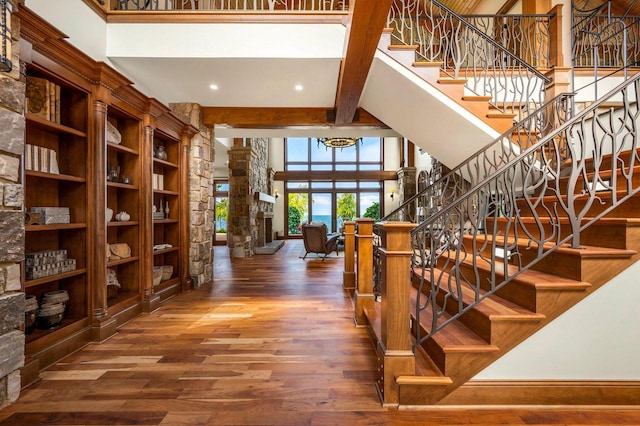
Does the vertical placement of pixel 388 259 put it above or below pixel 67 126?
below

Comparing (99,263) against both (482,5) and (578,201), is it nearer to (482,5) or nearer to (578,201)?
(578,201)

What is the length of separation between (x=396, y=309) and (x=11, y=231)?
224cm

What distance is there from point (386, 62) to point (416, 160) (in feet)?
23.8

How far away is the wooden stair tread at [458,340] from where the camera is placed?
5.58ft

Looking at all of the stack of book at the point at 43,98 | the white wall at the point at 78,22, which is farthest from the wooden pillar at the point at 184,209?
the stack of book at the point at 43,98

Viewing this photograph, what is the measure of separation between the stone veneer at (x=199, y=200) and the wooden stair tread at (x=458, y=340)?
3.38 meters

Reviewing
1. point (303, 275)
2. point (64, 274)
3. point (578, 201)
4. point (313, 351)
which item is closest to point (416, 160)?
point (303, 275)

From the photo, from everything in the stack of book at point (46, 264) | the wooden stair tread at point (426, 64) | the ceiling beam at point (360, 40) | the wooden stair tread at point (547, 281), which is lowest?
the wooden stair tread at point (547, 281)

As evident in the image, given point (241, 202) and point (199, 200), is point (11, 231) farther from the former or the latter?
point (241, 202)

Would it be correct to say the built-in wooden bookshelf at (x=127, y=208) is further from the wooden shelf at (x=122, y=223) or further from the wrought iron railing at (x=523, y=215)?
the wrought iron railing at (x=523, y=215)

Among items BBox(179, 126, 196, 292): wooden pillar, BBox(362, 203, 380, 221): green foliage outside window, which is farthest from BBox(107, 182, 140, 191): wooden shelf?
BBox(362, 203, 380, 221): green foliage outside window

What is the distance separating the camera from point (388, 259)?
5.58 ft

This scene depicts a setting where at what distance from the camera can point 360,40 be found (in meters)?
2.41

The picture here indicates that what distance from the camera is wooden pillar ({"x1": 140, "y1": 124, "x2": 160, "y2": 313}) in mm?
3154
